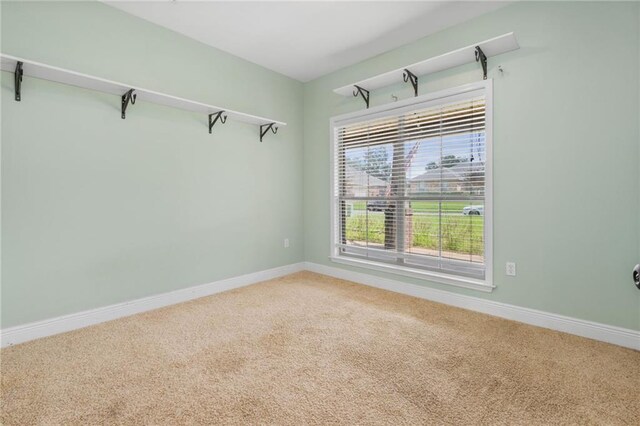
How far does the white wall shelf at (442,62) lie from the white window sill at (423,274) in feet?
6.11

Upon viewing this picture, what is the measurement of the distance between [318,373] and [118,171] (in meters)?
2.21

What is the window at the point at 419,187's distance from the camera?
8.59ft

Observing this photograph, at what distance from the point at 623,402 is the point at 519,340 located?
626 mm

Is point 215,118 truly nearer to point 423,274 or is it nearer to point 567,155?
point 423,274

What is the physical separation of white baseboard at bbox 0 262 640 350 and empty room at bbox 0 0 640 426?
0.05 ft

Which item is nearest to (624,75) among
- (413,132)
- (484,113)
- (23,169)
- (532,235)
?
(484,113)

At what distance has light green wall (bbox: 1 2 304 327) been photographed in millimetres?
2043

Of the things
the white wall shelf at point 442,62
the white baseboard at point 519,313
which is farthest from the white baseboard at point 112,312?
the white wall shelf at point 442,62

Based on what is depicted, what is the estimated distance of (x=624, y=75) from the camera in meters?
1.97

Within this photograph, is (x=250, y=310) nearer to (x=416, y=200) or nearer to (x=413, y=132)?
(x=416, y=200)

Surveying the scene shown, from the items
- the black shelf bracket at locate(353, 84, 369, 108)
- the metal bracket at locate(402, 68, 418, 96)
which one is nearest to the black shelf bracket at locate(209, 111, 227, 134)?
the black shelf bracket at locate(353, 84, 369, 108)

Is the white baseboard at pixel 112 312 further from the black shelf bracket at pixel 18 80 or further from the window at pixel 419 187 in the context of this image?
the black shelf bracket at pixel 18 80

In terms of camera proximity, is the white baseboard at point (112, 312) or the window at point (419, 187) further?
the window at point (419, 187)

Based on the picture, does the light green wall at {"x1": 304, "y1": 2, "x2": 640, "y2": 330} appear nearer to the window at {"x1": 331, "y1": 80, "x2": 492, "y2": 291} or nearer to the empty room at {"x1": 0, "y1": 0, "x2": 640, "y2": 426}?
the empty room at {"x1": 0, "y1": 0, "x2": 640, "y2": 426}
